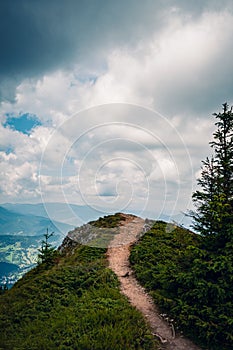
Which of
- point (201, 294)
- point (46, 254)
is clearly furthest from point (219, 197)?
point (46, 254)

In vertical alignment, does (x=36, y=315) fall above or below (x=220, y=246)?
below

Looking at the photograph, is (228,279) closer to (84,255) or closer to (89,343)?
(89,343)

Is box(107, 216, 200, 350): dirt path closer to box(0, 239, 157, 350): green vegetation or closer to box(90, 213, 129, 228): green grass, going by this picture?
box(0, 239, 157, 350): green vegetation

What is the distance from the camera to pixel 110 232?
30375 mm

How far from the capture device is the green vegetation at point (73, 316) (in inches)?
349

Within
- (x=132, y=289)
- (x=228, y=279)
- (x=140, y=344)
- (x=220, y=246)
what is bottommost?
(x=140, y=344)

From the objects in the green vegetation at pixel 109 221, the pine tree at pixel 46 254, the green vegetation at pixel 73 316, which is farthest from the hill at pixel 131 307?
the green vegetation at pixel 109 221

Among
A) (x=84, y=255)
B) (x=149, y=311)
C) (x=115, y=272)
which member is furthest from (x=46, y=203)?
(x=149, y=311)

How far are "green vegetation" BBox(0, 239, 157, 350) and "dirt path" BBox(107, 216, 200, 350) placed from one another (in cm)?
76

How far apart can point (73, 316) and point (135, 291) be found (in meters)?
5.30

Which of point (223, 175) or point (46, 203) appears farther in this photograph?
point (46, 203)

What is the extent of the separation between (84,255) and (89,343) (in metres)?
15.3

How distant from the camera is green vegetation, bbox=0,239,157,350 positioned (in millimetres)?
8859

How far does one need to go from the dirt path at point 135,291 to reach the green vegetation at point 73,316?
2.50 ft
